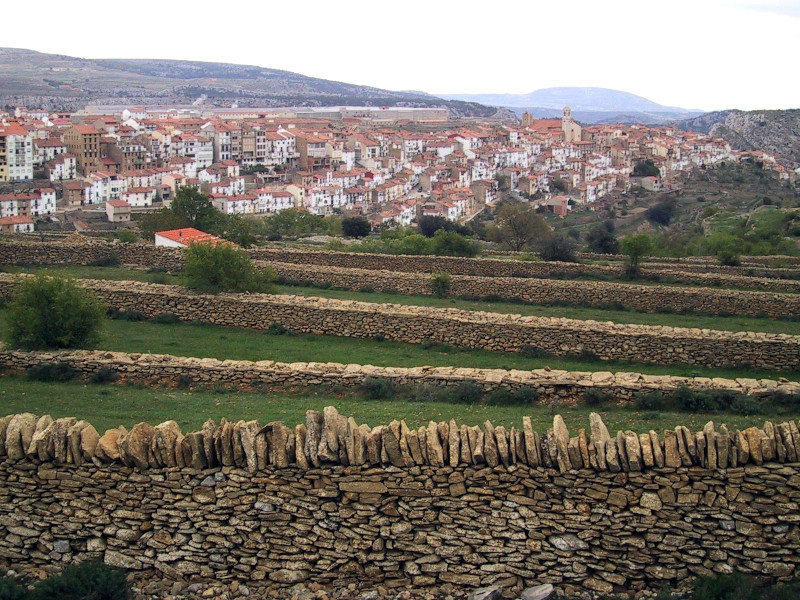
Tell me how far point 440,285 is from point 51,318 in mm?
11305

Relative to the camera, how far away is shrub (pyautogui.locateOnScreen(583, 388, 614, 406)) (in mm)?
12023

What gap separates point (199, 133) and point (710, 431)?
14741 centimetres

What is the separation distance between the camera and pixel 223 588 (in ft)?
24.5

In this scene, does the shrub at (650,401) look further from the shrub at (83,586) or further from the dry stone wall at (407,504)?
the shrub at (83,586)

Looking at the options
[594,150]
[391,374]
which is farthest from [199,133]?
[391,374]

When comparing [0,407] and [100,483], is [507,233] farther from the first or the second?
[100,483]

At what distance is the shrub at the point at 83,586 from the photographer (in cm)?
723

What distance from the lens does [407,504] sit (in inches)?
289

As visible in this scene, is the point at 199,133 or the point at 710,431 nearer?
the point at 710,431

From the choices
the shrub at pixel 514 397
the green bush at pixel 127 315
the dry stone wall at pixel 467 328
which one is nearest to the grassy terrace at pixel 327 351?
the dry stone wall at pixel 467 328

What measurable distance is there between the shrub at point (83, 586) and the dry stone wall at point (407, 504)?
0.23 m

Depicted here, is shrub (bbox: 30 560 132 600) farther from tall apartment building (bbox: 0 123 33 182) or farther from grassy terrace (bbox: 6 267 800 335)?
tall apartment building (bbox: 0 123 33 182)

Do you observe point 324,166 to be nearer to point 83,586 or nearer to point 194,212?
point 194,212

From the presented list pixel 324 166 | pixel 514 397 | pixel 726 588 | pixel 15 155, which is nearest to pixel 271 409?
pixel 514 397
